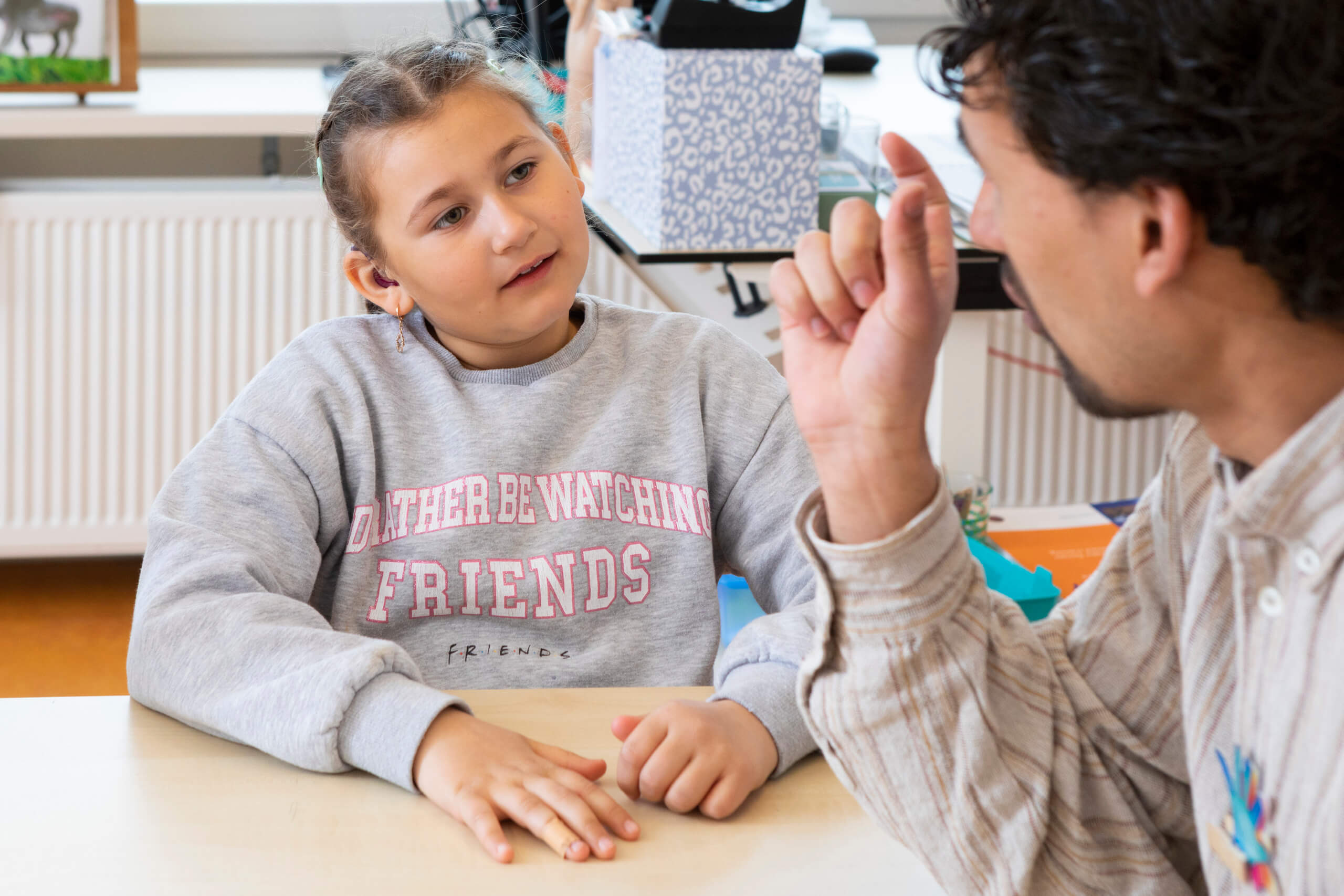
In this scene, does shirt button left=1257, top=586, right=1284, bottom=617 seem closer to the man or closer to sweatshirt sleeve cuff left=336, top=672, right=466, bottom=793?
the man

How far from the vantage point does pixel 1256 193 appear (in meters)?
0.54

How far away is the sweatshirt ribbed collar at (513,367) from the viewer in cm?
119

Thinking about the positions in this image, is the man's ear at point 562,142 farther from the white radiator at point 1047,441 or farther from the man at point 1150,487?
the white radiator at point 1047,441

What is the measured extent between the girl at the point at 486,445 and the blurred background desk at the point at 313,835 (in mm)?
188

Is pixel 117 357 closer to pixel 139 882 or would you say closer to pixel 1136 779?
pixel 139 882

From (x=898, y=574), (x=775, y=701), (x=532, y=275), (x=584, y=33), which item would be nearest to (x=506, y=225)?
(x=532, y=275)

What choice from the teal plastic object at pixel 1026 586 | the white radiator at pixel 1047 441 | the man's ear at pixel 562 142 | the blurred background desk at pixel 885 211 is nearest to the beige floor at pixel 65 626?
the blurred background desk at pixel 885 211

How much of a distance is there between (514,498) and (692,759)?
16.6 inches

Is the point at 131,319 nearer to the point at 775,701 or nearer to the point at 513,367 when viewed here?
the point at 513,367

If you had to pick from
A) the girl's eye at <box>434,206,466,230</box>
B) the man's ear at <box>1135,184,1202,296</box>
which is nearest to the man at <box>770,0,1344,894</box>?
the man's ear at <box>1135,184,1202,296</box>

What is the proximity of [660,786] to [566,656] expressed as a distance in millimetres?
363

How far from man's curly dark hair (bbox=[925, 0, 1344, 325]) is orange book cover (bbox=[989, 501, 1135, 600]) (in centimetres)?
116

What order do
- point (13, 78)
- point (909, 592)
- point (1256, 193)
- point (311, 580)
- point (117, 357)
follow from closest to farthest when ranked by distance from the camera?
point (1256, 193) < point (909, 592) < point (311, 580) < point (13, 78) < point (117, 357)

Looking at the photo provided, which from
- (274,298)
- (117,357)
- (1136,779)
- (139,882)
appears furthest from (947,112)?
(139,882)
